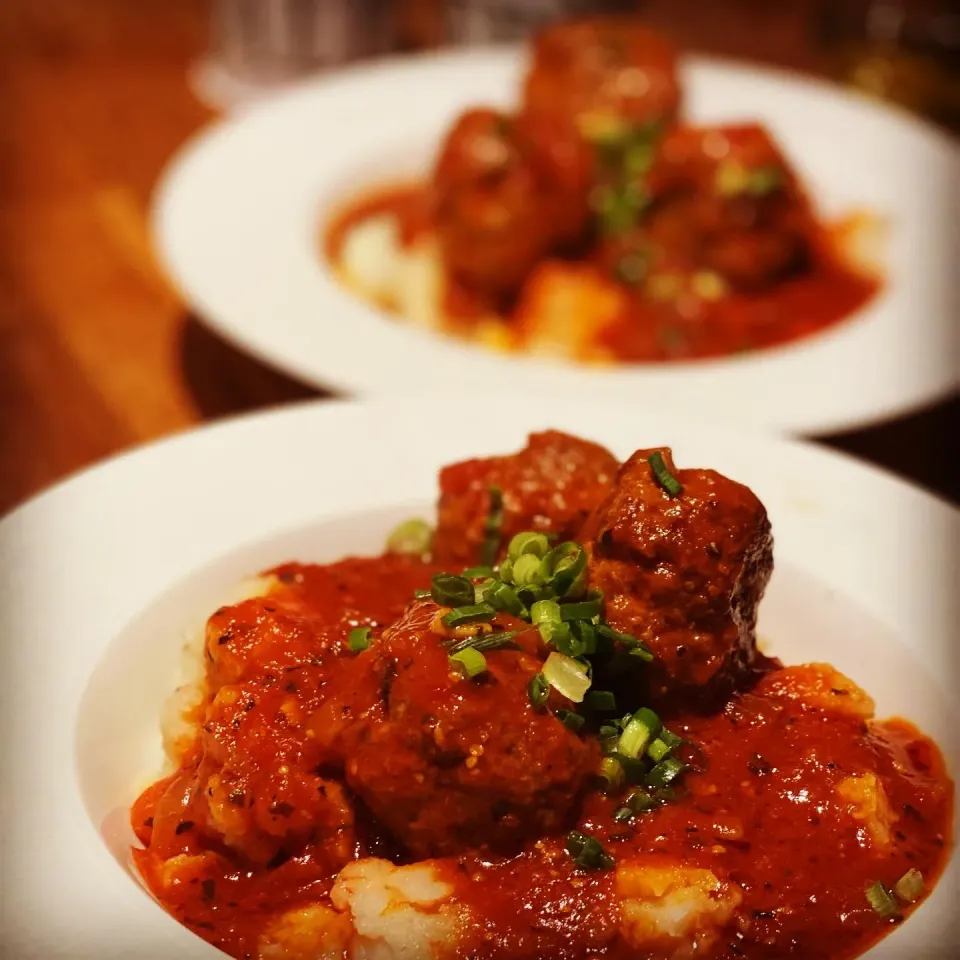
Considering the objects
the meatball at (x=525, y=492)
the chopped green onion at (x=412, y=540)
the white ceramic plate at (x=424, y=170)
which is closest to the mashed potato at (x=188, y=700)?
the chopped green onion at (x=412, y=540)

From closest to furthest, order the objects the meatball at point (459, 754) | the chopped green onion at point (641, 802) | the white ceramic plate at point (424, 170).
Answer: the meatball at point (459, 754) < the chopped green onion at point (641, 802) < the white ceramic plate at point (424, 170)

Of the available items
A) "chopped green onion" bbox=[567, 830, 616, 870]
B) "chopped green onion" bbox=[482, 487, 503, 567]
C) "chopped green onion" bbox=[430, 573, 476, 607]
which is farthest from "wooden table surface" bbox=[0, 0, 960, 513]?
"chopped green onion" bbox=[567, 830, 616, 870]

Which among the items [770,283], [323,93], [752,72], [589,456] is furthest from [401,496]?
[752,72]

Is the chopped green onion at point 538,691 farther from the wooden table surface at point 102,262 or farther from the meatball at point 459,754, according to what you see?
the wooden table surface at point 102,262

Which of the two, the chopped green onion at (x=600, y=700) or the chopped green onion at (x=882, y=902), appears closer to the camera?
the chopped green onion at (x=882, y=902)

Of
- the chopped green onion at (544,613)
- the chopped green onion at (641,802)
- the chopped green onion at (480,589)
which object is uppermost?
the chopped green onion at (544,613)

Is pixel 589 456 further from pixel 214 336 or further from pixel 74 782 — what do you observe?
pixel 214 336

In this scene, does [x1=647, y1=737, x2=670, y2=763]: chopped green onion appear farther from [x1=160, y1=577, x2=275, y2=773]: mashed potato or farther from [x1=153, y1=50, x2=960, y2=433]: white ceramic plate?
[x1=153, y1=50, x2=960, y2=433]: white ceramic plate
